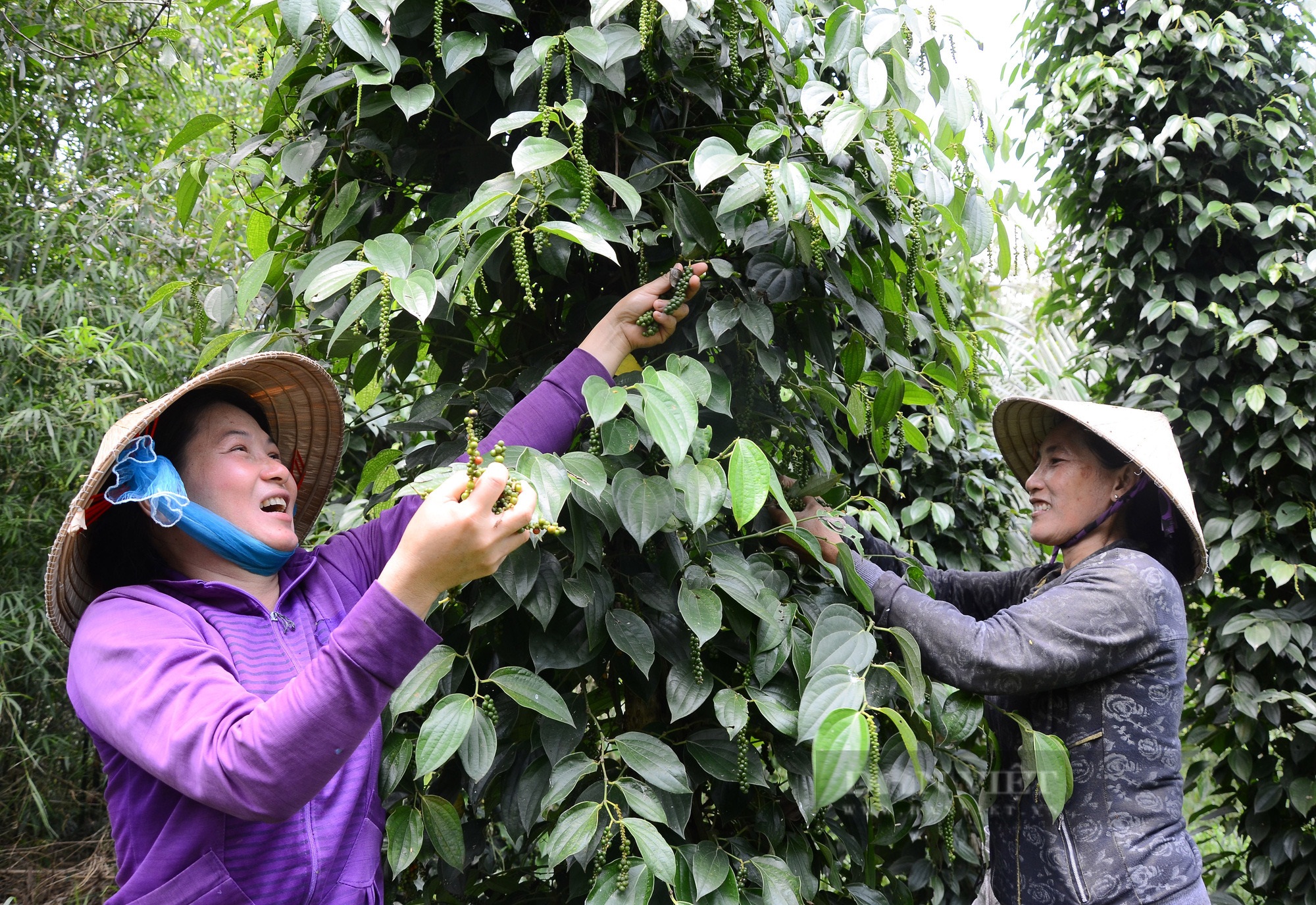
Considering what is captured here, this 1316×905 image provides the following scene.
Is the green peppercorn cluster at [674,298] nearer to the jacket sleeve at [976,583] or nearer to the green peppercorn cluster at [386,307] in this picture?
the green peppercorn cluster at [386,307]

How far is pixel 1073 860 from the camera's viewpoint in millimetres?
1246

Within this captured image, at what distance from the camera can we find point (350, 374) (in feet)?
4.58

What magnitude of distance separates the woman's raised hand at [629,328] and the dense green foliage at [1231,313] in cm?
172

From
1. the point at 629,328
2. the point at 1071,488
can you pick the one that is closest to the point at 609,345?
the point at 629,328

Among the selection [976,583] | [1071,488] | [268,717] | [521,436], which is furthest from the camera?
[976,583]

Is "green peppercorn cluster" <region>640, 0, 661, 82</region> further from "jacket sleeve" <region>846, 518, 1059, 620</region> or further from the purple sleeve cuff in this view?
"jacket sleeve" <region>846, 518, 1059, 620</region>

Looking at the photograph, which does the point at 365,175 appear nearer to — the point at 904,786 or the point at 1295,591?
the point at 904,786

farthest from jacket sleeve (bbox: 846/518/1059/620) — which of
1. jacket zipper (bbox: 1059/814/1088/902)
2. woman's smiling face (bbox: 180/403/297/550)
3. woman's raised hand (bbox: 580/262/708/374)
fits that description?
woman's smiling face (bbox: 180/403/297/550)

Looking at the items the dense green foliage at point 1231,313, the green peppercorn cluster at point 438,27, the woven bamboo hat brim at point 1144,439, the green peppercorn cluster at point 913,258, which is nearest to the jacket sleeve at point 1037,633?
the woven bamboo hat brim at point 1144,439

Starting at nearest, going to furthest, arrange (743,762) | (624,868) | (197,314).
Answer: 1. (624,868)
2. (743,762)
3. (197,314)

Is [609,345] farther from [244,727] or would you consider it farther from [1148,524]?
[1148,524]

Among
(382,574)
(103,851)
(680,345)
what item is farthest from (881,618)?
(103,851)

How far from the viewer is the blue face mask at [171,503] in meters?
0.95

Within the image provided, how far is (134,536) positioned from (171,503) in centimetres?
10
